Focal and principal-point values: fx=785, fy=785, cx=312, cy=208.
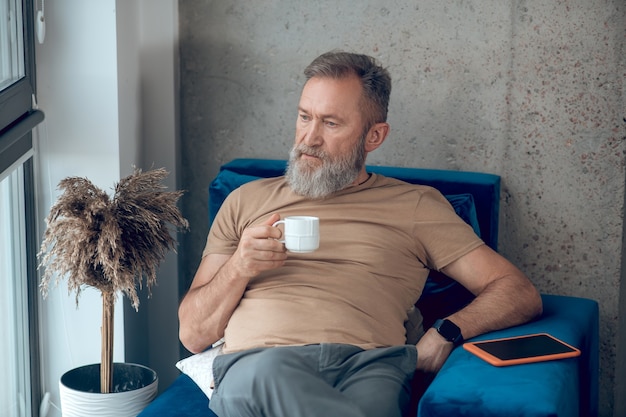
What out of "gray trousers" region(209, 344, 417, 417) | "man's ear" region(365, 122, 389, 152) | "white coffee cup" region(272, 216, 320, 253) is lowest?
"gray trousers" region(209, 344, 417, 417)

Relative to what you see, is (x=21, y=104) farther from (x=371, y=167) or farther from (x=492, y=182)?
(x=492, y=182)

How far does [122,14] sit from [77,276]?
857 mm

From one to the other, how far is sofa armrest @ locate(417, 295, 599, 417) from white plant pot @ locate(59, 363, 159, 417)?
0.89 m

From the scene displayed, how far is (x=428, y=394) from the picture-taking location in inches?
62.4

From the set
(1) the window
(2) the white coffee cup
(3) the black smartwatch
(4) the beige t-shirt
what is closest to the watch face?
(3) the black smartwatch

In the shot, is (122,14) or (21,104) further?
(122,14)

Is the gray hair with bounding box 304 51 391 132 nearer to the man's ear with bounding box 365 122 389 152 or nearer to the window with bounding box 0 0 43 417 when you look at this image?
the man's ear with bounding box 365 122 389 152

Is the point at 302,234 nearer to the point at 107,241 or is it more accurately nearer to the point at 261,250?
the point at 261,250

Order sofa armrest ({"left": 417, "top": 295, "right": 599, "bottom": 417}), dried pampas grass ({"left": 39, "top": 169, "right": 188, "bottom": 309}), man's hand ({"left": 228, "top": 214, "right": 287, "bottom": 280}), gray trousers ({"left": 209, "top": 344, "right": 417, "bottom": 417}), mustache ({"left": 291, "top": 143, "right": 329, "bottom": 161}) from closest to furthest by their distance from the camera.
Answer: sofa armrest ({"left": 417, "top": 295, "right": 599, "bottom": 417})
gray trousers ({"left": 209, "top": 344, "right": 417, "bottom": 417})
man's hand ({"left": 228, "top": 214, "right": 287, "bottom": 280})
dried pampas grass ({"left": 39, "top": 169, "right": 188, "bottom": 309})
mustache ({"left": 291, "top": 143, "right": 329, "bottom": 161})

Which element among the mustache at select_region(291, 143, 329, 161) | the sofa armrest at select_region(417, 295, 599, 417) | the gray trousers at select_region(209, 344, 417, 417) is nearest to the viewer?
the sofa armrest at select_region(417, 295, 599, 417)

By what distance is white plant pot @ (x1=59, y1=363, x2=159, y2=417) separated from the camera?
82.9 inches

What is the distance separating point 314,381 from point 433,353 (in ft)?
1.12

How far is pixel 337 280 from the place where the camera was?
6.51 ft

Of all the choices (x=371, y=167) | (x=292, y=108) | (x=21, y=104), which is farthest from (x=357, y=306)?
(x=21, y=104)
